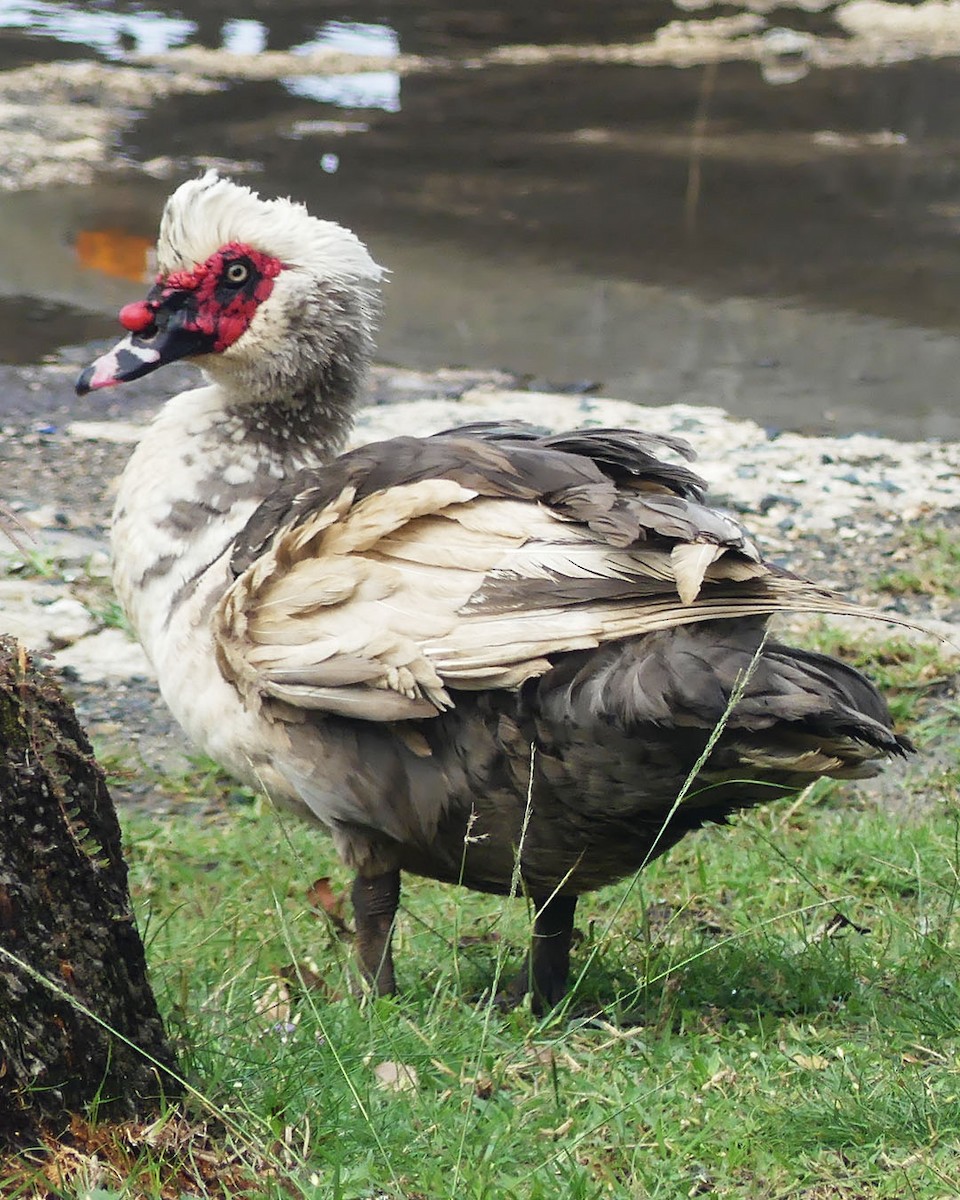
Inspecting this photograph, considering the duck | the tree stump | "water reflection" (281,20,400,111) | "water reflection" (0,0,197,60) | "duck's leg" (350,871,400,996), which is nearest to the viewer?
the tree stump

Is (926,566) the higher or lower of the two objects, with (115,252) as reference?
lower

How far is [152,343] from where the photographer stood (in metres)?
4.14

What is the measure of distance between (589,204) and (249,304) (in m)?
8.24

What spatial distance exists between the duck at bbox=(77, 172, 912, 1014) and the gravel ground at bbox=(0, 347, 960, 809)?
1440 millimetres

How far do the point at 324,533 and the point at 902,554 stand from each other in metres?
3.54

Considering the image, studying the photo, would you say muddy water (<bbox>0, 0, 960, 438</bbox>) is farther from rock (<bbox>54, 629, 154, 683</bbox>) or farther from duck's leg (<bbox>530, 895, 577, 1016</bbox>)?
duck's leg (<bbox>530, 895, 577, 1016</bbox>)

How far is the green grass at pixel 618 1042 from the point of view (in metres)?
2.24

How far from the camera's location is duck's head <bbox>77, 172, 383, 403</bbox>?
4.04 meters

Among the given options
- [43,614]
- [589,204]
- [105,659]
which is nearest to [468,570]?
[105,659]

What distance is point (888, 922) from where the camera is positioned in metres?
3.59

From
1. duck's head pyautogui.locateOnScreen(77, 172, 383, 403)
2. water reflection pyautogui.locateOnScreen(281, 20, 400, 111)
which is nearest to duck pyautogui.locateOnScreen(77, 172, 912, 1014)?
duck's head pyautogui.locateOnScreen(77, 172, 383, 403)

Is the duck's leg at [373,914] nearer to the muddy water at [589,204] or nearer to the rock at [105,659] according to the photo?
the rock at [105,659]

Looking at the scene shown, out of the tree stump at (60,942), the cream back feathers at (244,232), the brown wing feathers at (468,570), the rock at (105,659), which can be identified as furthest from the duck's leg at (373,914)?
the rock at (105,659)

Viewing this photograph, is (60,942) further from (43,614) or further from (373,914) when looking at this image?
(43,614)
